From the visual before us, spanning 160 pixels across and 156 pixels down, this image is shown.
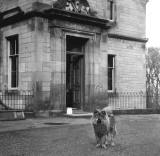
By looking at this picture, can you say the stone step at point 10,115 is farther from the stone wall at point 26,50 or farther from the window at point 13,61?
the window at point 13,61

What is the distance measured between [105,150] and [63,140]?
1.64 metres

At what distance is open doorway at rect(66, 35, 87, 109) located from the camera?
17328mm

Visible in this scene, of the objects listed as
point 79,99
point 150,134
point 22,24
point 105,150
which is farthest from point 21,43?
point 105,150

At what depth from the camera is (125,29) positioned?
20281mm

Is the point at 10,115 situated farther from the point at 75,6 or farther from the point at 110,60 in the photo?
the point at 110,60

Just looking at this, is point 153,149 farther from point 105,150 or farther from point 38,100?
point 38,100

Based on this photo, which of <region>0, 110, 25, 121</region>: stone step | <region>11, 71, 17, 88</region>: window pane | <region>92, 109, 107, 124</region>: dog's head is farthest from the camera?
<region>11, 71, 17, 88</region>: window pane

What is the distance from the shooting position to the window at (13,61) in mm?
16828

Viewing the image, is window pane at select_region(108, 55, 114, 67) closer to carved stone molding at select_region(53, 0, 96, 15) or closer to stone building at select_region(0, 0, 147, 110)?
stone building at select_region(0, 0, 147, 110)

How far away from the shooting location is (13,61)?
1706 cm

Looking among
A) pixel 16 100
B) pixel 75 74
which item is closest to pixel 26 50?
pixel 16 100

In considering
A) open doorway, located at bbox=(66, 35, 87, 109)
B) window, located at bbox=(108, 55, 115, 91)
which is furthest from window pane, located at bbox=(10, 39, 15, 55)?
window, located at bbox=(108, 55, 115, 91)

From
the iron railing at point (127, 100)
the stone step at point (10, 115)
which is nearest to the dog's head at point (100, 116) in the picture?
the stone step at point (10, 115)

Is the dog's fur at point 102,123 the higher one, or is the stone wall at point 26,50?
the stone wall at point 26,50
